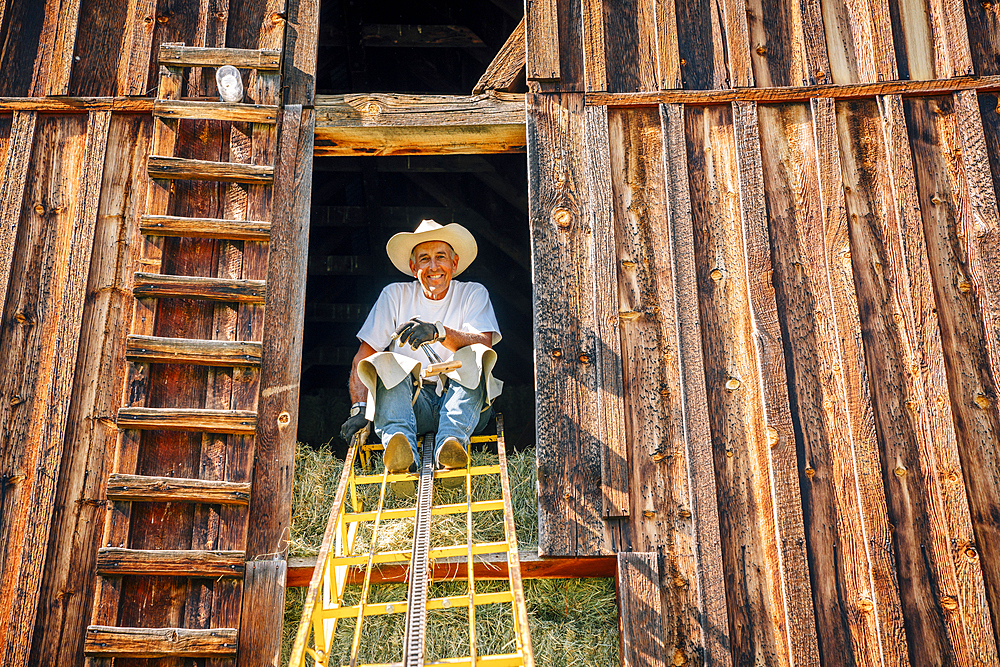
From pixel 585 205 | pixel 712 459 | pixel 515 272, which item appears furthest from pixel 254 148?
pixel 515 272

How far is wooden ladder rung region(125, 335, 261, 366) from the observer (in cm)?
392

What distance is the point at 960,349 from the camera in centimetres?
409

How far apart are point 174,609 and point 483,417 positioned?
200cm

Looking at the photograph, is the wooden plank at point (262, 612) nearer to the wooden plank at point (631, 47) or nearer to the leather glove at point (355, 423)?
the leather glove at point (355, 423)

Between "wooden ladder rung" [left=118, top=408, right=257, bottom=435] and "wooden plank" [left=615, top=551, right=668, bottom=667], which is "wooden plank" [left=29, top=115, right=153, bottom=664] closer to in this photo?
"wooden ladder rung" [left=118, top=408, right=257, bottom=435]

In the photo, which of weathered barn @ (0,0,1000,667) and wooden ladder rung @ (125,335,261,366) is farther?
wooden ladder rung @ (125,335,261,366)

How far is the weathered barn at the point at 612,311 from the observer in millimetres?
3676

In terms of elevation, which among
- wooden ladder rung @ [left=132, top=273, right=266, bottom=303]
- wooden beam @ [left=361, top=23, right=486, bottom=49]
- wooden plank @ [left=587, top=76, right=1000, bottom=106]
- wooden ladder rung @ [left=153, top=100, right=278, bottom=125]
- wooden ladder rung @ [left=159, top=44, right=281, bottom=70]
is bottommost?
wooden ladder rung @ [left=132, top=273, right=266, bottom=303]

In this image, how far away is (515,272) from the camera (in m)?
8.49

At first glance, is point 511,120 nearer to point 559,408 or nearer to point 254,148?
point 254,148

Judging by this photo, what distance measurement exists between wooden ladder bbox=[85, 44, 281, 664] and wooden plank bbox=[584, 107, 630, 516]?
69.5 inches

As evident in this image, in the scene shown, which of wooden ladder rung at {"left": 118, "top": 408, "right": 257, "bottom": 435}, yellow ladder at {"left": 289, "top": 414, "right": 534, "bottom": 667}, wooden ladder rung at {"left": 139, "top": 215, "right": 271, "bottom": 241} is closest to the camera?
yellow ladder at {"left": 289, "top": 414, "right": 534, "bottom": 667}

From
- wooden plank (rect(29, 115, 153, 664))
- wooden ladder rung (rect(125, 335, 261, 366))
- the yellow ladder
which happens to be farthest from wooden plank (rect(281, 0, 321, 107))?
the yellow ladder

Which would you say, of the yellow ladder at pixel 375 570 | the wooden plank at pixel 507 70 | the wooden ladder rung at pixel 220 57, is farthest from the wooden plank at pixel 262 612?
the wooden plank at pixel 507 70
